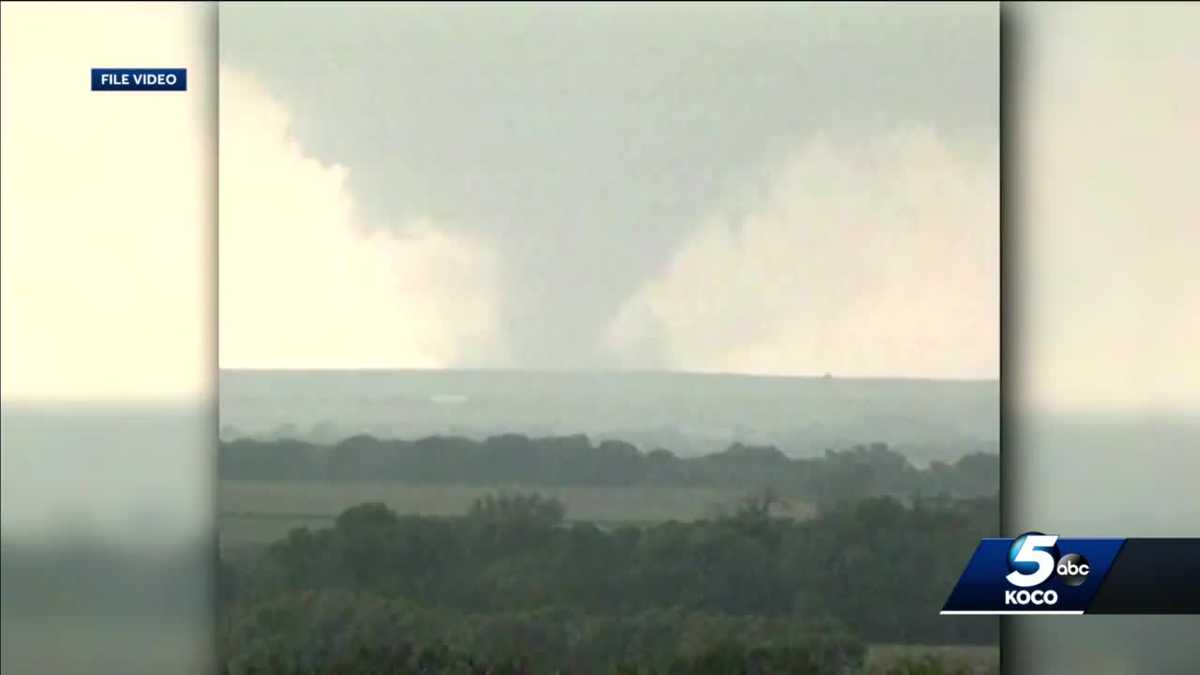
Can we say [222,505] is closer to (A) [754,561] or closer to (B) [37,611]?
(B) [37,611]

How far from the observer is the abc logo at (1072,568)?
14.3ft

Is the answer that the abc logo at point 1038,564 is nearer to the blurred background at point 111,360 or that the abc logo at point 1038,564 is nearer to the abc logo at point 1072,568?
the abc logo at point 1072,568

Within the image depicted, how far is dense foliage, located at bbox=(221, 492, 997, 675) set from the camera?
14.3 ft

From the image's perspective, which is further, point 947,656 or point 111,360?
point 111,360

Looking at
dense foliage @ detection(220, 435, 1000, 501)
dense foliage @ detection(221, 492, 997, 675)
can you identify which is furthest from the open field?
dense foliage @ detection(220, 435, 1000, 501)

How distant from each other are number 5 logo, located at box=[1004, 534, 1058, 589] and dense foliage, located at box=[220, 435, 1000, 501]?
0.36 metres

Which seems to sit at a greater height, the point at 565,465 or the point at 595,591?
the point at 565,465

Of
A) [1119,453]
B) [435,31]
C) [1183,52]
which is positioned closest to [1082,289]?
[1119,453]

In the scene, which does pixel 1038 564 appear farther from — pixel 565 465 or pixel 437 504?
pixel 437 504

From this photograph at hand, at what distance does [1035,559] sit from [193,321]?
293 cm

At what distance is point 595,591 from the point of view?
4379 mm

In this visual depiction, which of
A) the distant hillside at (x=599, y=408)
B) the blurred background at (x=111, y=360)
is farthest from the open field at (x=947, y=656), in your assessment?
the blurred background at (x=111, y=360)

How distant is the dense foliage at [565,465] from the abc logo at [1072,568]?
49 cm

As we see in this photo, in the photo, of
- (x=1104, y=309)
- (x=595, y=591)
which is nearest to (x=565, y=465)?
(x=595, y=591)
